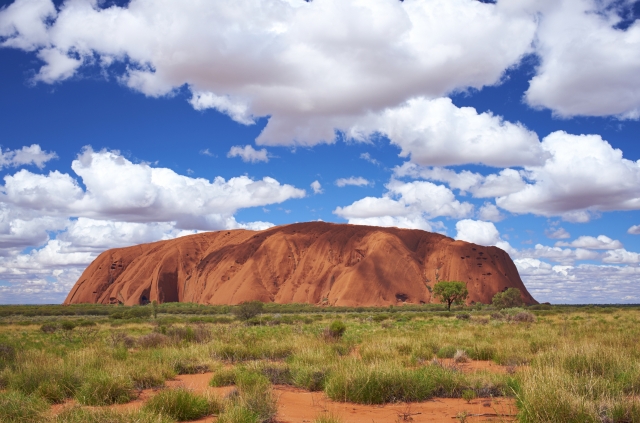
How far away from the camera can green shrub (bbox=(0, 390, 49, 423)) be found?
6570mm

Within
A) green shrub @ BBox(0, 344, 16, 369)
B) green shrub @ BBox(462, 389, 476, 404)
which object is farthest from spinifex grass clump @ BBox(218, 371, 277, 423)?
green shrub @ BBox(0, 344, 16, 369)

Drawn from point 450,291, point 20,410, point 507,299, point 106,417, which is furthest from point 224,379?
point 450,291

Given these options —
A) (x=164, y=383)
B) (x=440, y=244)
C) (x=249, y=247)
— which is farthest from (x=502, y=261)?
(x=164, y=383)

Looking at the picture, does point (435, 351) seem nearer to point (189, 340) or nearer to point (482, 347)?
point (482, 347)

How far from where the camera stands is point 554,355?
10234 millimetres

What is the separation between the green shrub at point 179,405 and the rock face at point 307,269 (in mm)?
81096

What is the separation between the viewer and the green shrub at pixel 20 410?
6.57 meters

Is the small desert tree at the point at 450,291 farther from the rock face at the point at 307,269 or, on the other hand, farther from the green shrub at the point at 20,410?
the green shrub at the point at 20,410

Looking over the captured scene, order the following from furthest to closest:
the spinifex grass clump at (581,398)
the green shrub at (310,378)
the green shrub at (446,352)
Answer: the green shrub at (446,352) < the green shrub at (310,378) < the spinifex grass clump at (581,398)

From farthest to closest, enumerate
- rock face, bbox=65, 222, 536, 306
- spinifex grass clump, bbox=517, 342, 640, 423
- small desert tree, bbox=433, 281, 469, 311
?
1. rock face, bbox=65, 222, 536, 306
2. small desert tree, bbox=433, 281, 469, 311
3. spinifex grass clump, bbox=517, 342, 640, 423

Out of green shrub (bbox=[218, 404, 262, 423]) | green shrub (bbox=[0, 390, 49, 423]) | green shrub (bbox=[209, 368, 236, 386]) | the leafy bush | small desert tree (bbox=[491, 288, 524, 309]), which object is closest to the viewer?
green shrub (bbox=[218, 404, 262, 423])

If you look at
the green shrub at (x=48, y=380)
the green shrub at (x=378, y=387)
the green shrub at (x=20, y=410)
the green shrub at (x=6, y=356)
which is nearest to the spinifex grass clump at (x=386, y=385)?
the green shrub at (x=378, y=387)

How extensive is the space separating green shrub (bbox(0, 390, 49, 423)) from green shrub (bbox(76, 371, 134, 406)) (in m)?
0.86

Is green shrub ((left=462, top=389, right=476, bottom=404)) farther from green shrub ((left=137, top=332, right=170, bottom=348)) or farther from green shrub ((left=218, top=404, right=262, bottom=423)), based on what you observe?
green shrub ((left=137, top=332, right=170, bottom=348))
